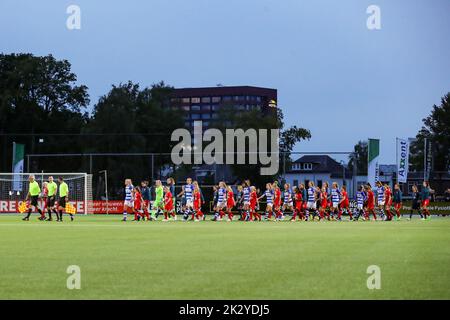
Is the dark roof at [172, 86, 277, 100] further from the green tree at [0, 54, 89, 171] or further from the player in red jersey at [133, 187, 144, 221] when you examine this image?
the player in red jersey at [133, 187, 144, 221]

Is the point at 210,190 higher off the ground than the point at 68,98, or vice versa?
the point at 68,98

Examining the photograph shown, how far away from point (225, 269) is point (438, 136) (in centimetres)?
8738

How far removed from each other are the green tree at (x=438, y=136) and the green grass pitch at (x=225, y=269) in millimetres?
76487

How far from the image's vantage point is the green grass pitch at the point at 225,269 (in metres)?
10.2

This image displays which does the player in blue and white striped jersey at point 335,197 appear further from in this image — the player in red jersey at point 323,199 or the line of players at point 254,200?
the player in red jersey at point 323,199

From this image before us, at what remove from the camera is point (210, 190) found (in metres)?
59.8

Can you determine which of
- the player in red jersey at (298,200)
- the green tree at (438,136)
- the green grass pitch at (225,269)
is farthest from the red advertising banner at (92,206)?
the green tree at (438,136)

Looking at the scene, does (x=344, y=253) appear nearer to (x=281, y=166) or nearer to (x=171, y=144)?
(x=281, y=166)

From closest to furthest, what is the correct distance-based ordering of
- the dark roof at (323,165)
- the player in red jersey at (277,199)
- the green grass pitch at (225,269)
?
the green grass pitch at (225,269), the player in red jersey at (277,199), the dark roof at (323,165)

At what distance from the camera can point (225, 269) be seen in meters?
13.1

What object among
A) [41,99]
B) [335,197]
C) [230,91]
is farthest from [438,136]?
[230,91]

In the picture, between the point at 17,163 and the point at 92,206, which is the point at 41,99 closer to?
the point at 17,163
